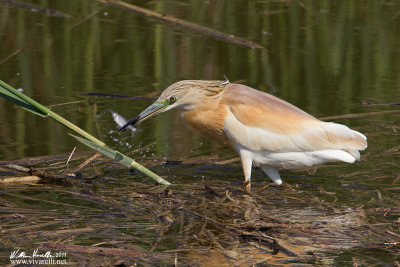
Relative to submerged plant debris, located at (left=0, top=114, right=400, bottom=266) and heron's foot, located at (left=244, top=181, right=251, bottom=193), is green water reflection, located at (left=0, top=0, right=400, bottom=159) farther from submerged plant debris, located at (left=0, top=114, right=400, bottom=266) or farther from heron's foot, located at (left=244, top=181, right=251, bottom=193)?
heron's foot, located at (left=244, top=181, right=251, bottom=193)

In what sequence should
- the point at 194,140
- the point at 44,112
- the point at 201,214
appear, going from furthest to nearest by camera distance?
the point at 194,140 → the point at 201,214 → the point at 44,112

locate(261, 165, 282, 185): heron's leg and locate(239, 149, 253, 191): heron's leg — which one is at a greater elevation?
locate(239, 149, 253, 191): heron's leg

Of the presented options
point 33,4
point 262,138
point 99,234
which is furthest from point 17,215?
point 33,4

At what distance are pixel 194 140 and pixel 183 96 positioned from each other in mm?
1293

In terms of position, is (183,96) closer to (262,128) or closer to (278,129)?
(262,128)

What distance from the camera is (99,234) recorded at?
4688 mm

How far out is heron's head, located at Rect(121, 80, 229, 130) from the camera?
5.66m

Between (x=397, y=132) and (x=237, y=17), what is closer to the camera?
(x=397, y=132)

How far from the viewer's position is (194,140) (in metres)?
7.06

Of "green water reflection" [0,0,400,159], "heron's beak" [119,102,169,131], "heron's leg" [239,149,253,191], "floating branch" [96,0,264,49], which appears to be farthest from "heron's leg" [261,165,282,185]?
"floating branch" [96,0,264,49]

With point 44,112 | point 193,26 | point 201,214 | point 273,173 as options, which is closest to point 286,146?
point 273,173

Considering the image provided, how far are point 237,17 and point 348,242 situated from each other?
22.6 ft

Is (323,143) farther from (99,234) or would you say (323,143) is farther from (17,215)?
(17,215)

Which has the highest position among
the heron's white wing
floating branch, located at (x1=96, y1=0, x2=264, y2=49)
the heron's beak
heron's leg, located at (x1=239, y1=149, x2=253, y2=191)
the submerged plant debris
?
floating branch, located at (x1=96, y1=0, x2=264, y2=49)
